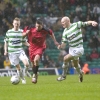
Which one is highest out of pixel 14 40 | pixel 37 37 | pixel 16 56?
pixel 37 37

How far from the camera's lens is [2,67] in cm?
2897

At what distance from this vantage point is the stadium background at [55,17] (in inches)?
1216

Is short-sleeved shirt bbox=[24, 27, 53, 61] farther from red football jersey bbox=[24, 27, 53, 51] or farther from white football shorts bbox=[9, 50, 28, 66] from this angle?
white football shorts bbox=[9, 50, 28, 66]

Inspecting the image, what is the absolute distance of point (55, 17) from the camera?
32.7 meters

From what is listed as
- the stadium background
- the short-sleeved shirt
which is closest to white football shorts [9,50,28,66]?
the short-sleeved shirt

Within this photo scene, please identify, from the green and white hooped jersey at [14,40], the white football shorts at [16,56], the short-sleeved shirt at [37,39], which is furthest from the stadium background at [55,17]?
the short-sleeved shirt at [37,39]

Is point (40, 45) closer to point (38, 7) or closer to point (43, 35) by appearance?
point (43, 35)

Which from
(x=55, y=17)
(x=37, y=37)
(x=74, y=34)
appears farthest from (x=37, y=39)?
A: (x=55, y=17)

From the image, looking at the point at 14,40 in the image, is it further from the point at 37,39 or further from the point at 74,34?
the point at 74,34

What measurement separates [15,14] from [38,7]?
199 cm

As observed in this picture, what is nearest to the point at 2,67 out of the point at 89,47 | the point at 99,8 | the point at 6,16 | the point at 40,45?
the point at 6,16

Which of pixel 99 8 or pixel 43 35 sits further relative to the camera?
pixel 99 8

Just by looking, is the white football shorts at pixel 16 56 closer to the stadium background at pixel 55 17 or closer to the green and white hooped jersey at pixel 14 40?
the green and white hooped jersey at pixel 14 40

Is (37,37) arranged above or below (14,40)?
above
